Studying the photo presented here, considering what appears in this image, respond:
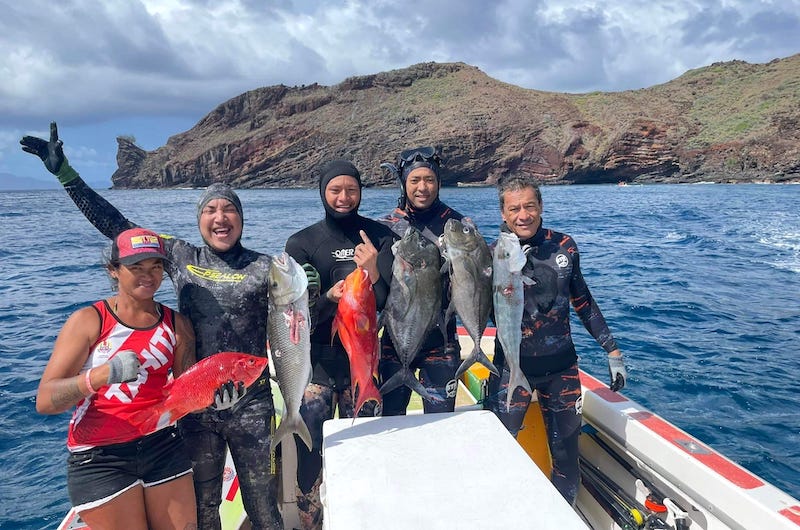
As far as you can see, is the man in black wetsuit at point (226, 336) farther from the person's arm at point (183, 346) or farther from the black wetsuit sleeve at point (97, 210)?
the black wetsuit sleeve at point (97, 210)

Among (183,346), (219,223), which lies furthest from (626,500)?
(219,223)

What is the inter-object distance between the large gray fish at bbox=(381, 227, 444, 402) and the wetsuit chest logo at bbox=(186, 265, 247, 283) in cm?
108

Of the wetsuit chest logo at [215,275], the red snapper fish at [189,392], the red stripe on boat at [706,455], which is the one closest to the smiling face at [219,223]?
the wetsuit chest logo at [215,275]

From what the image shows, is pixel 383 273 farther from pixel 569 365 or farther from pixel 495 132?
pixel 495 132

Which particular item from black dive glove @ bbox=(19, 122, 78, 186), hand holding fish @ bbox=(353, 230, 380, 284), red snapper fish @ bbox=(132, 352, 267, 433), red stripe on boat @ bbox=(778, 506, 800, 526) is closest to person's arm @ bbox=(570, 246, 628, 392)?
red stripe on boat @ bbox=(778, 506, 800, 526)

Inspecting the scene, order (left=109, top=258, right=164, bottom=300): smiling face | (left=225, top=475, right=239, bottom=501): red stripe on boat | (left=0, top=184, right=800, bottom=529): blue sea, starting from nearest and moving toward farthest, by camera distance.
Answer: (left=109, top=258, right=164, bottom=300): smiling face
(left=225, top=475, right=239, bottom=501): red stripe on boat
(left=0, top=184, right=800, bottom=529): blue sea

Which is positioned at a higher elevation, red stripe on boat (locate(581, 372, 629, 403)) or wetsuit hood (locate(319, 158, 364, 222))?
wetsuit hood (locate(319, 158, 364, 222))

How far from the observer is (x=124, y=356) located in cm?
274

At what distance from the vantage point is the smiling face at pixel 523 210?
413cm

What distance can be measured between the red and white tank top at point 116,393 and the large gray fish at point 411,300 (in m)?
1.54

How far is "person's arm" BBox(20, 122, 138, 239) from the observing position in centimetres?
385

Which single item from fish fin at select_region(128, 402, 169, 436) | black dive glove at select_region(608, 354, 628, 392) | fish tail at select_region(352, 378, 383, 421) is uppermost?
fish fin at select_region(128, 402, 169, 436)

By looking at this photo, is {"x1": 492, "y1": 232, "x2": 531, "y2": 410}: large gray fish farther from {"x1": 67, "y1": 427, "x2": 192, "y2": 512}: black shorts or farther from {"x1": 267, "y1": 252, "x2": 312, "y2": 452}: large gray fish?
{"x1": 67, "y1": 427, "x2": 192, "y2": 512}: black shorts

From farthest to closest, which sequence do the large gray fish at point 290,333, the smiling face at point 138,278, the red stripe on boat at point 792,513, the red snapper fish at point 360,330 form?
the red snapper fish at point 360,330 → the large gray fish at point 290,333 → the smiling face at point 138,278 → the red stripe on boat at point 792,513
